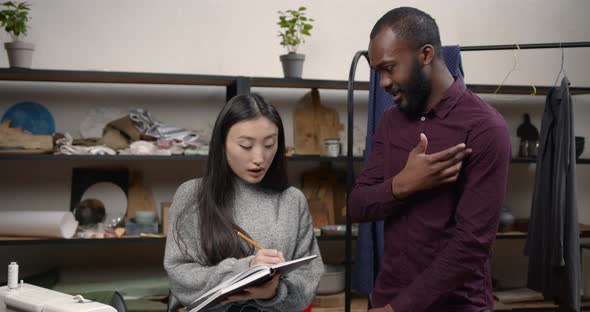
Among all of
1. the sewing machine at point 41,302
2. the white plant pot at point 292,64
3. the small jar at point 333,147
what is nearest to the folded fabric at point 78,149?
the white plant pot at point 292,64

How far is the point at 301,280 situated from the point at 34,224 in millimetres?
1918

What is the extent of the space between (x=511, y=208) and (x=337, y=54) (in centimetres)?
148

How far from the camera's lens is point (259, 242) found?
1.68m

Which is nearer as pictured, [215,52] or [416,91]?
[416,91]

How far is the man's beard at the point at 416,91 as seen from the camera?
4.78 feet

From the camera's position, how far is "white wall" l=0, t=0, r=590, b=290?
3.50 meters

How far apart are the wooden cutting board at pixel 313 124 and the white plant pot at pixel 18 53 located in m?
1.46

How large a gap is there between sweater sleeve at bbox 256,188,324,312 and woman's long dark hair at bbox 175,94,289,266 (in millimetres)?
107

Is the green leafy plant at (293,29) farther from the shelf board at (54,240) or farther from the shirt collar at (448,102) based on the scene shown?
the shirt collar at (448,102)

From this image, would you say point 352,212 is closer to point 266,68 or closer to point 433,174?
point 433,174

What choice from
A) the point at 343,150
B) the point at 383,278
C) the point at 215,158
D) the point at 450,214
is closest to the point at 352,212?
the point at 383,278

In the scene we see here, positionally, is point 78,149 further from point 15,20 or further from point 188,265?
point 188,265

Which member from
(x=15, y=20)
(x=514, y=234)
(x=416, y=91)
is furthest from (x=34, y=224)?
(x=514, y=234)

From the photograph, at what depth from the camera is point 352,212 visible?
1651 mm
